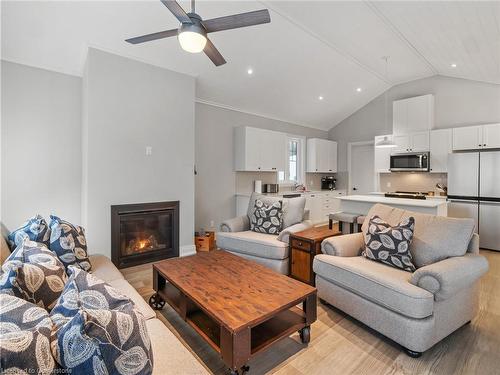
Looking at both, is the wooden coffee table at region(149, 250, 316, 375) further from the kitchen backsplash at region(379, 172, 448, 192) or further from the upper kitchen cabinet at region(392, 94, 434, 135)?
the upper kitchen cabinet at region(392, 94, 434, 135)

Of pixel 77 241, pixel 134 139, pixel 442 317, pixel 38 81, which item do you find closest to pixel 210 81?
pixel 134 139

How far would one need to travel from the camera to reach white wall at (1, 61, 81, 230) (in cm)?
327

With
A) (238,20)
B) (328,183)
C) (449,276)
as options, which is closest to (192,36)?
(238,20)

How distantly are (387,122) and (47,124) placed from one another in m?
6.78

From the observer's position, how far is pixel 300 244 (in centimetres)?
295

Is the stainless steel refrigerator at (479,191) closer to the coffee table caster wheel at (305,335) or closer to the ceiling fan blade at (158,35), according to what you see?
the coffee table caster wheel at (305,335)

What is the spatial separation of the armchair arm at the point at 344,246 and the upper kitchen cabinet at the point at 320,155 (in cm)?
420

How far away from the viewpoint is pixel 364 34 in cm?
384

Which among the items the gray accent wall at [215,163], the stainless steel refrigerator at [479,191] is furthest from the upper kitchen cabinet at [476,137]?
the gray accent wall at [215,163]

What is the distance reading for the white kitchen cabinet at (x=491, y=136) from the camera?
4.41m

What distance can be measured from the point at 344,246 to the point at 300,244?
21.8 inches

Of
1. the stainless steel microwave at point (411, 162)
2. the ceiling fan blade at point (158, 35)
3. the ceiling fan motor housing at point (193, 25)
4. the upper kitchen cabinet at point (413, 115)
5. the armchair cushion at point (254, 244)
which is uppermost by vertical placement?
the upper kitchen cabinet at point (413, 115)

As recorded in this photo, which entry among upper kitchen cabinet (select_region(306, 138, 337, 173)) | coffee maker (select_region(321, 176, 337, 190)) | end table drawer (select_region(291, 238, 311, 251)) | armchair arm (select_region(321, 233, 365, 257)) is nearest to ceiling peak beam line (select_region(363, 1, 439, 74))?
upper kitchen cabinet (select_region(306, 138, 337, 173))

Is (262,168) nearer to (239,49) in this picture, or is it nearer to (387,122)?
(239,49)
